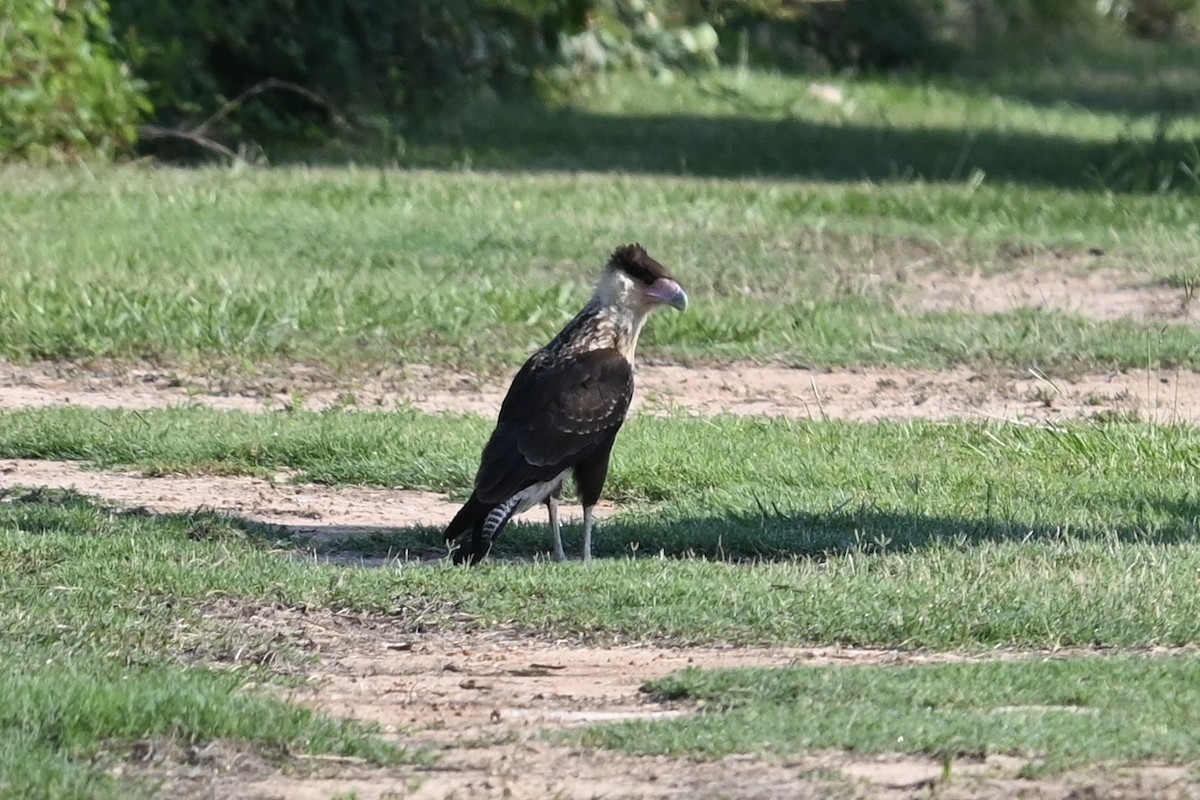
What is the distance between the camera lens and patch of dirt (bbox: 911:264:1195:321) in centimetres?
1166

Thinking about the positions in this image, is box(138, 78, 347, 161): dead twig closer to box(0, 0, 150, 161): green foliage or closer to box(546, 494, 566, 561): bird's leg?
box(0, 0, 150, 161): green foliage

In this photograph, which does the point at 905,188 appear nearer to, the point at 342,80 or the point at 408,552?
the point at 342,80

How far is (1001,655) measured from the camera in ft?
19.1

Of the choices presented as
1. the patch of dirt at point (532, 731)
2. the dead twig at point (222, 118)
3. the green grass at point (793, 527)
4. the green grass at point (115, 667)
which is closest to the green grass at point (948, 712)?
the patch of dirt at point (532, 731)

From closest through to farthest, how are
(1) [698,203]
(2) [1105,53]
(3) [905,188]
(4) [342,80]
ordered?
(1) [698,203], (3) [905,188], (4) [342,80], (2) [1105,53]

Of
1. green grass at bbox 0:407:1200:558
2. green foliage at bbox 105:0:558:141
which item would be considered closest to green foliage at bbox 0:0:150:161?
green foliage at bbox 105:0:558:141

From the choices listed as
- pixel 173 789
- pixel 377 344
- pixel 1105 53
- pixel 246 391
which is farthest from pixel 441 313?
pixel 1105 53

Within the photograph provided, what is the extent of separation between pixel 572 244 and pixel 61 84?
4365mm

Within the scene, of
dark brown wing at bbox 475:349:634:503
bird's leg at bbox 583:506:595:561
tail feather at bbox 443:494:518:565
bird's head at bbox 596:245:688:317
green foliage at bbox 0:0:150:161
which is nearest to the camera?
tail feather at bbox 443:494:518:565

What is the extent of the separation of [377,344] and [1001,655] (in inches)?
207

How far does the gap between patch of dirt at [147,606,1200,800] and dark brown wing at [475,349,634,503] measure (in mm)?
973

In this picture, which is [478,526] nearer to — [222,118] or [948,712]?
[948,712]

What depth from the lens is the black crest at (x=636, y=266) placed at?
7.66 m

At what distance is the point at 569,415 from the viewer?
7.16 m
